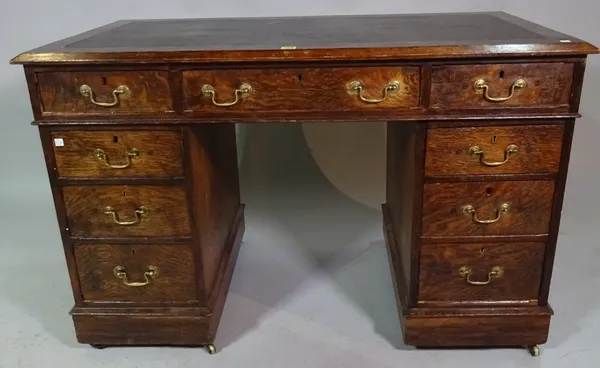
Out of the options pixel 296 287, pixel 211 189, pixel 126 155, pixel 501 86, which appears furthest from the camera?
pixel 296 287

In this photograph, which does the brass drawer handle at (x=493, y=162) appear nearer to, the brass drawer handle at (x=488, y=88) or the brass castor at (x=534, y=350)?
the brass drawer handle at (x=488, y=88)

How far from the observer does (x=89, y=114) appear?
140 centimetres

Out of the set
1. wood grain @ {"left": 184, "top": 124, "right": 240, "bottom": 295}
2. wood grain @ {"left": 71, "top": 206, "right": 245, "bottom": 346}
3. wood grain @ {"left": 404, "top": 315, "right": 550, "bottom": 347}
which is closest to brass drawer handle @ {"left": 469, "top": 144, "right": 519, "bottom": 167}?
wood grain @ {"left": 404, "top": 315, "right": 550, "bottom": 347}

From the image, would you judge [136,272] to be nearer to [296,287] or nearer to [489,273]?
[296,287]

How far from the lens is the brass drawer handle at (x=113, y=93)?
137cm

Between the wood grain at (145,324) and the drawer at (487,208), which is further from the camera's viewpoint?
the wood grain at (145,324)

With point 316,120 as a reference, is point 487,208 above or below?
below

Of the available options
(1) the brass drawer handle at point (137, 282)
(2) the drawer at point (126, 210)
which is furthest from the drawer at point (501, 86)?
(1) the brass drawer handle at point (137, 282)

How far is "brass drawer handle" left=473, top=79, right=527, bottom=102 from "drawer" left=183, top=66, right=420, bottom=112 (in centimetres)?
14

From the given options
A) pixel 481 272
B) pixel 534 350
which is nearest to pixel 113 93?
pixel 481 272

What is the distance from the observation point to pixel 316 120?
1.38 meters

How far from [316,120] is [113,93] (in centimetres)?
49

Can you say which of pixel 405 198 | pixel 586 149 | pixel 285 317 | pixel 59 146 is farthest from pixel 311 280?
pixel 586 149

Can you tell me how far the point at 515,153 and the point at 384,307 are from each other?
670mm
